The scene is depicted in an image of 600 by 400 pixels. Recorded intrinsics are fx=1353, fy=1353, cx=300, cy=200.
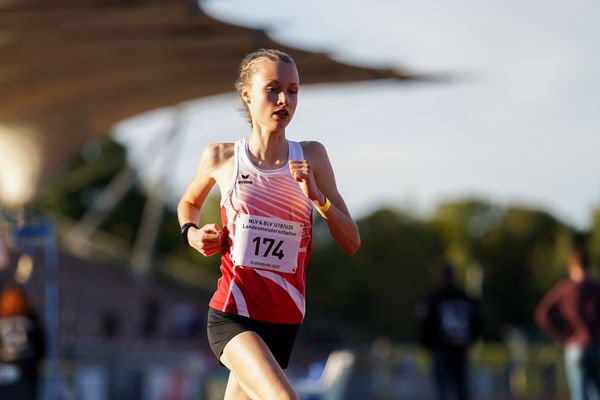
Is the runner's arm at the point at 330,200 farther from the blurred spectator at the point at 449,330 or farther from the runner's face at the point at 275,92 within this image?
the blurred spectator at the point at 449,330

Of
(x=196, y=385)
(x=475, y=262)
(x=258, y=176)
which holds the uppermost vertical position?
(x=475, y=262)

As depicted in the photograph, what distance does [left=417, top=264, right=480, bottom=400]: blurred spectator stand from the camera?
15891mm

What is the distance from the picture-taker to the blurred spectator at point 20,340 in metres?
15.1

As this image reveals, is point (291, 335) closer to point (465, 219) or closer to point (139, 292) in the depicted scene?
point (139, 292)

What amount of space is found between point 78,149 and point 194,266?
30.5 metres

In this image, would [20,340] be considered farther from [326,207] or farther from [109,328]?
[109,328]

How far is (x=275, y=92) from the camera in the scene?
6.32 meters

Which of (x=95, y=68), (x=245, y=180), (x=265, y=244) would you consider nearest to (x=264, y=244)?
(x=265, y=244)

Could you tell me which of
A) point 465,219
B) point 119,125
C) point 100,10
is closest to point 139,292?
point 119,125

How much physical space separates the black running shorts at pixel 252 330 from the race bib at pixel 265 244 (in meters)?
0.26

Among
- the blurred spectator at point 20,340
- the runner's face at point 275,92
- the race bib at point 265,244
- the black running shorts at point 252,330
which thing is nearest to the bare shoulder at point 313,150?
the runner's face at point 275,92

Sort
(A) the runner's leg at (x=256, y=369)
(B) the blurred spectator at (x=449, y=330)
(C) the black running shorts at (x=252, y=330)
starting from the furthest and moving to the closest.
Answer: (B) the blurred spectator at (x=449, y=330) → (C) the black running shorts at (x=252, y=330) → (A) the runner's leg at (x=256, y=369)

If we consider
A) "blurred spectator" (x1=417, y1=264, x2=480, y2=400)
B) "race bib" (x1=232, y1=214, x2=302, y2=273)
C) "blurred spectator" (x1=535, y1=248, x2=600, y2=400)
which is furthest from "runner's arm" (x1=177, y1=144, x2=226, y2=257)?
"blurred spectator" (x1=417, y1=264, x2=480, y2=400)

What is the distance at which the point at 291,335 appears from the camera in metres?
6.53
